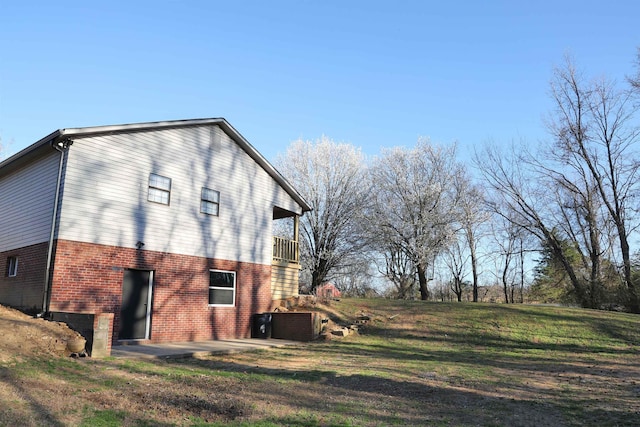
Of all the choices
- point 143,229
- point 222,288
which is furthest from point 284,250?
point 143,229

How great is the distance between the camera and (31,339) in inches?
326

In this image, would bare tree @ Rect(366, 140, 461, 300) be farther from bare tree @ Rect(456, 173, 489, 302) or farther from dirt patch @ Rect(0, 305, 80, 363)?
dirt patch @ Rect(0, 305, 80, 363)

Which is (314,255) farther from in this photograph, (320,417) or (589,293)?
(320,417)

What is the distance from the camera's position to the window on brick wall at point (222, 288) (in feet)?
49.6

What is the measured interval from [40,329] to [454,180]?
27166 mm

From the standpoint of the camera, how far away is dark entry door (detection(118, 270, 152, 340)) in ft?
41.1

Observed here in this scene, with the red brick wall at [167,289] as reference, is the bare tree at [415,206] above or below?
above

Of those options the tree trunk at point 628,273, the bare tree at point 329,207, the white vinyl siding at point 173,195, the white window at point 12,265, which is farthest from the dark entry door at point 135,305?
the tree trunk at point 628,273

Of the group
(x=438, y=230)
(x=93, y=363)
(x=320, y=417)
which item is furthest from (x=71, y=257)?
(x=438, y=230)

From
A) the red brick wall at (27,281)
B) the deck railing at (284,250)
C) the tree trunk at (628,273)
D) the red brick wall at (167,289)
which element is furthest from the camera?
the tree trunk at (628,273)

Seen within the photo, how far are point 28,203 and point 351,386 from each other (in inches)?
435

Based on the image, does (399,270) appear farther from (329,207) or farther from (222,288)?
(222,288)

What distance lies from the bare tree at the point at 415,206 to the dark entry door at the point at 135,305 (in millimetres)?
19339

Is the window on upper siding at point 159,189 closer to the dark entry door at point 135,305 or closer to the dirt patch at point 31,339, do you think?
the dark entry door at point 135,305
